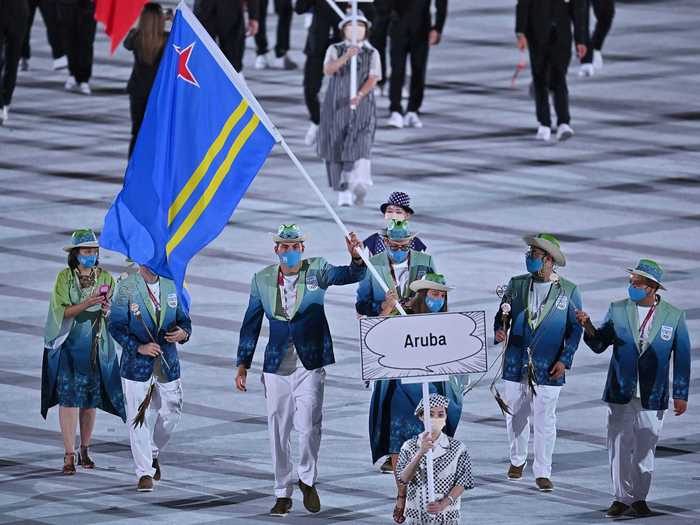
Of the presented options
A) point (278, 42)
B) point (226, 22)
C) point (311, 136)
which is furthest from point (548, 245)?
point (278, 42)

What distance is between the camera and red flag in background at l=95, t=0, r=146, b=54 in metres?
20.2

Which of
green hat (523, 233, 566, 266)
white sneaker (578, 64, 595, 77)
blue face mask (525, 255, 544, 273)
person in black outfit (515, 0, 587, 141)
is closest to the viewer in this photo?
green hat (523, 233, 566, 266)

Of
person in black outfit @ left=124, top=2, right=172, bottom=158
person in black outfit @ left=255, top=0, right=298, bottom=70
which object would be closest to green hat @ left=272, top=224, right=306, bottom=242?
person in black outfit @ left=124, top=2, right=172, bottom=158

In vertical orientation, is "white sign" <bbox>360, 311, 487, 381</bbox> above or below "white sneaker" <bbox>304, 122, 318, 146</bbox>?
above

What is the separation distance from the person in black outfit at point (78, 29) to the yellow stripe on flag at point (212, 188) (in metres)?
15.4

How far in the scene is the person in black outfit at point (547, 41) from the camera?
2448 cm

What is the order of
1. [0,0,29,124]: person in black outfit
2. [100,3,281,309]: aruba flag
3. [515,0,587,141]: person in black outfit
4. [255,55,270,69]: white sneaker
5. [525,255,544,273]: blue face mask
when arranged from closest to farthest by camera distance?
[100,3,281,309]: aruba flag → [525,255,544,273]: blue face mask → [515,0,587,141]: person in black outfit → [0,0,29,124]: person in black outfit → [255,55,270,69]: white sneaker

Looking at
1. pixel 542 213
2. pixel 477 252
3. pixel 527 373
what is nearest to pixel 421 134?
pixel 542 213

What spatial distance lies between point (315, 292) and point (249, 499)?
138 cm

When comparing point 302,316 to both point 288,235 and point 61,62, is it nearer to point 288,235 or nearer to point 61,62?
point 288,235

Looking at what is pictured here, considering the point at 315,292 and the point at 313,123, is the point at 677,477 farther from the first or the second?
the point at 313,123

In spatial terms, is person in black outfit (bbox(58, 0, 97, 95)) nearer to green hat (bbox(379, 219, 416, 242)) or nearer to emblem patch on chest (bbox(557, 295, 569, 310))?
green hat (bbox(379, 219, 416, 242))

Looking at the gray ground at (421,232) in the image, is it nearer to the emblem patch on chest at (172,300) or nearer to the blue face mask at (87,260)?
the emblem patch on chest at (172,300)

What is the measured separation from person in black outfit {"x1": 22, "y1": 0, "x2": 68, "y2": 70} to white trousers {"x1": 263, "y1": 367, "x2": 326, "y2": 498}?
1551 cm
